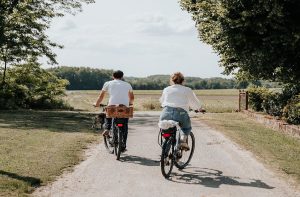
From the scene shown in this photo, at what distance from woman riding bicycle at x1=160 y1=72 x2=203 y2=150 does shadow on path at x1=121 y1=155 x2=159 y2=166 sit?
1451mm

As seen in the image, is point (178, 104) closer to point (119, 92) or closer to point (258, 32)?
point (119, 92)

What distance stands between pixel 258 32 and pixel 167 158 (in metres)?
9.97

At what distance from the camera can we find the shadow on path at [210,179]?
8273 mm

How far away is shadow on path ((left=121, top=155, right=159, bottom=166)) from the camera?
10.2m

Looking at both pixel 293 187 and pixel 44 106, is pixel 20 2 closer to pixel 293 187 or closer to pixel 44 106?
pixel 44 106

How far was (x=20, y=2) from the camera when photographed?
3156cm

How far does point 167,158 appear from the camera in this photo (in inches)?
348

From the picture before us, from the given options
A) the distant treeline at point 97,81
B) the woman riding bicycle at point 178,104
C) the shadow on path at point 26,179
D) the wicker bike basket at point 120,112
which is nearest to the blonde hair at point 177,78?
the woman riding bicycle at point 178,104

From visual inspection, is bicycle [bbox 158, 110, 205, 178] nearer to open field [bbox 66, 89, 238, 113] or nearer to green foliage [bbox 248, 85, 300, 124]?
open field [bbox 66, 89, 238, 113]

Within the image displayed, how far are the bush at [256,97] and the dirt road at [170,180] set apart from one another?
50.8 ft

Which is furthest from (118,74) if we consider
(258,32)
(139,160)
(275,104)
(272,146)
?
(275,104)

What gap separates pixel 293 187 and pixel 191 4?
14548mm

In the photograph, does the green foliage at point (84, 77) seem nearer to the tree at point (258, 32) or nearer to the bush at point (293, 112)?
the tree at point (258, 32)

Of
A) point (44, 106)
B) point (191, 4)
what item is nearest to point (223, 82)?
point (44, 106)
